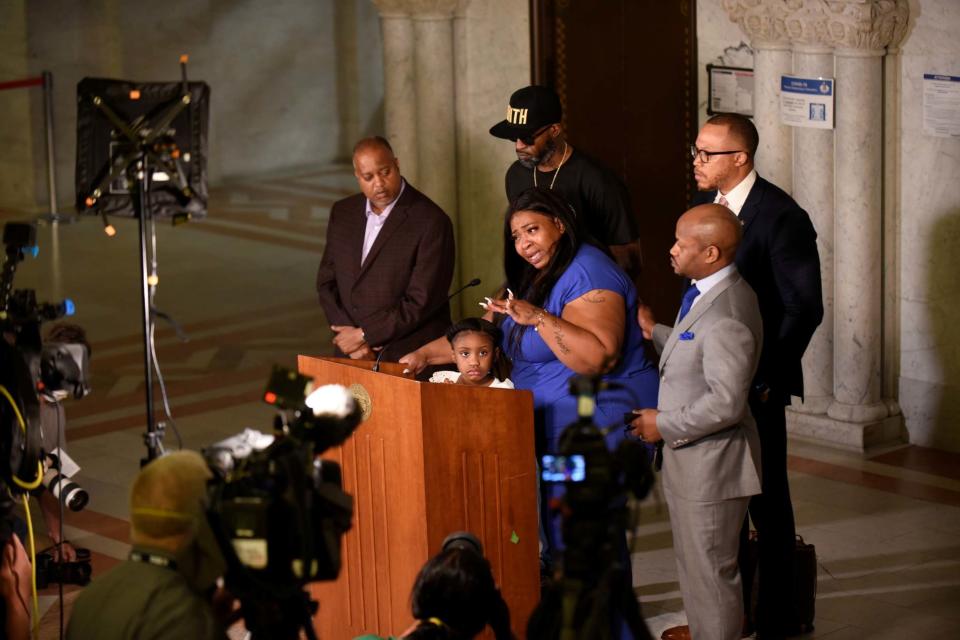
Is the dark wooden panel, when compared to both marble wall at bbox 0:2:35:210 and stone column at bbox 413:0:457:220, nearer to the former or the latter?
stone column at bbox 413:0:457:220

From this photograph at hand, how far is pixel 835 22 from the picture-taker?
25.7 ft

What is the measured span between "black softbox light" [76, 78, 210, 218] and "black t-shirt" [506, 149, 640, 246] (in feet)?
4.40

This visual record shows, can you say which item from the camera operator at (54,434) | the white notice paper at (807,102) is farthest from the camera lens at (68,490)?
the white notice paper at (807,102)

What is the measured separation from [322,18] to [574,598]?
631 inches

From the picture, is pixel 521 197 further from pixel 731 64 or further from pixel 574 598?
pixel 731 64

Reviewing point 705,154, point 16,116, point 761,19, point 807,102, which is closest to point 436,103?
point 761,19

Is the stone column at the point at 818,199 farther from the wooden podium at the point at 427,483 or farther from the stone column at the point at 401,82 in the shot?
the wooden podium at the point at 427,483

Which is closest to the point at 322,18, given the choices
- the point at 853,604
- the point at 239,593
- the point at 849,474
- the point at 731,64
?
the point at 731,64

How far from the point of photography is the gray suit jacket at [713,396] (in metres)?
4.95

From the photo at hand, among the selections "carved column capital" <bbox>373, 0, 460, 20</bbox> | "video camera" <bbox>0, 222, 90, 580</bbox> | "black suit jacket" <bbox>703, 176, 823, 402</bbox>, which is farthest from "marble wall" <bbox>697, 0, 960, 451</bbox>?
"video camera" <bbox>0, 222, 90, 580</bbox>

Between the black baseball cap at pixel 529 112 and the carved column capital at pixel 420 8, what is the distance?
3570 mm

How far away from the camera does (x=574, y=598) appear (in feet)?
11.8

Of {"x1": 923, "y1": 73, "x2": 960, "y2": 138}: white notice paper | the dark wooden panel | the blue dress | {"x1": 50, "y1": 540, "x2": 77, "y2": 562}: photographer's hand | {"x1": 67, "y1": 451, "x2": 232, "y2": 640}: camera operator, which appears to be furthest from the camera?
the dark wooden panel

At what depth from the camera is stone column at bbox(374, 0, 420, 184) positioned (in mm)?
9852
